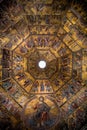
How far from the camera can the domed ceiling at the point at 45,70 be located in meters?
12.1

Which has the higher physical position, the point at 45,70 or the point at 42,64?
the point at 42,64

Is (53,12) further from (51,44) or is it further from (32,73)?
(32,73)

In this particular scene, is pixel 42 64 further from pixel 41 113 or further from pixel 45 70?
pixel 41 113

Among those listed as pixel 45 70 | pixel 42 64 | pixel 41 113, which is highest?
pixel 42 64

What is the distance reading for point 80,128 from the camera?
12328 millimetres

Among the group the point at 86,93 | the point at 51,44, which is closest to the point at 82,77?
the point at 86,93

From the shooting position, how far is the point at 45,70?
41.2ft

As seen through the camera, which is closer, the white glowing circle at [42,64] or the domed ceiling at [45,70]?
the domed ceiling at [45,70]

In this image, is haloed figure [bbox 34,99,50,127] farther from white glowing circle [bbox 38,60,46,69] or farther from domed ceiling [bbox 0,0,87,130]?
white glowing circle [bbox 38,60,46,69]

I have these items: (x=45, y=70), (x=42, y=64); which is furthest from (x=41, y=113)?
(x=42, y=64)

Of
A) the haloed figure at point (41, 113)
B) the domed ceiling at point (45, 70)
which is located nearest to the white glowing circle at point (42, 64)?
the domed ceiling at point (45, 70)

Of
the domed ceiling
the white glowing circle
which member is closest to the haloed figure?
the domed ceiling

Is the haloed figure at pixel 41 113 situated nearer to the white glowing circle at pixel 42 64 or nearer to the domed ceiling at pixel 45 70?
the domed ceiling at pixel 45 70

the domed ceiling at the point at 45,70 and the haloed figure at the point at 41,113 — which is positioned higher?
the domed ceiling at the point at 45,70
